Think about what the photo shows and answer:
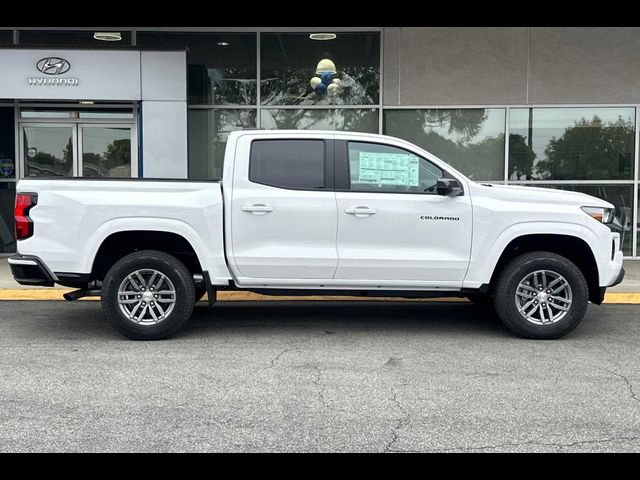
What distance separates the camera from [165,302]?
631cm

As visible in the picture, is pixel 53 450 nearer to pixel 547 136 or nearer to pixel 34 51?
pixel 34 51

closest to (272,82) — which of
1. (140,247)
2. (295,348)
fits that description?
(140,247)

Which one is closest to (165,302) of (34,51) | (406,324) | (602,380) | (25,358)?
(25,358)

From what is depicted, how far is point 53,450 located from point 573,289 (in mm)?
4785

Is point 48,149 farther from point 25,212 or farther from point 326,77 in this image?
point 25,212

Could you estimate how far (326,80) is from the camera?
12.4 meters

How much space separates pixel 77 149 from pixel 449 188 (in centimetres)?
858

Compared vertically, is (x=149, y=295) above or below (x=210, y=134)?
below

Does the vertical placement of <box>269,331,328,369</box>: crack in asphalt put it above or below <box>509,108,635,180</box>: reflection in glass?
below

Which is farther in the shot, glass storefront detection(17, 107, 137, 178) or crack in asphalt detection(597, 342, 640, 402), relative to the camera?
glass storefront detection(17, 107, 137, 178)

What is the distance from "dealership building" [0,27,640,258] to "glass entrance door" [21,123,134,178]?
3 cm

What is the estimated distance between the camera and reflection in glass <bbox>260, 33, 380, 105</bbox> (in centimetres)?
1242

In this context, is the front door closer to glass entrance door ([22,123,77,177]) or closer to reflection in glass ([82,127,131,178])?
reflection in glass ([82,127,131,178])

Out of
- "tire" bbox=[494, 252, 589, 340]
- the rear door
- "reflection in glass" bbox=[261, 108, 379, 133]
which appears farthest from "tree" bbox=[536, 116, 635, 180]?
the rear door
